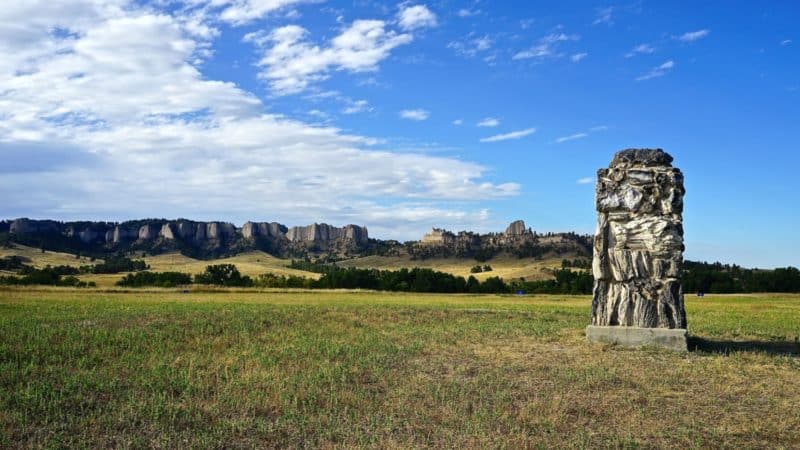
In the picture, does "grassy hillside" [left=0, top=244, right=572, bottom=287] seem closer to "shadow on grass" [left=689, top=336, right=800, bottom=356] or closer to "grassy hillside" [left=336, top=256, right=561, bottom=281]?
"grassy hillside" [left=336, top=256, right=561, bottom=281]

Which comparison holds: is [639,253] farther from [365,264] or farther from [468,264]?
[365,264]

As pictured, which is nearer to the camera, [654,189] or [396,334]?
[654,189]

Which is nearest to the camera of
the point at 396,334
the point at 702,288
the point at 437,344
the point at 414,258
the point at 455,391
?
→ the point at 455,391

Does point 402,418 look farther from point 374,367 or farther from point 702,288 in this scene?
point 702,288

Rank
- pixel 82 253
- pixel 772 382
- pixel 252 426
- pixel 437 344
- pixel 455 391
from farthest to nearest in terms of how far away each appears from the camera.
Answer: pixel 82 253, pixel 437 344, pixel 772 382, pixel 455 391, pixel 252 426

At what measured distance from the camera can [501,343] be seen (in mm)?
19562

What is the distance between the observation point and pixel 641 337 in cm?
1870

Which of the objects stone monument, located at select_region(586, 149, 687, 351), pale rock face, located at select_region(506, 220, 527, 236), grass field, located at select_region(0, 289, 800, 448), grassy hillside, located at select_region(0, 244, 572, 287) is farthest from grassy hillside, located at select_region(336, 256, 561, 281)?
grass field, located at select_region(0, 289, 800, 448)

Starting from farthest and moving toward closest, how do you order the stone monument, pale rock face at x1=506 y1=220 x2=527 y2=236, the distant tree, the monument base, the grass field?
pale rock face at x1=506 y1=220 x2=527 y2=236 → the distant tree → the stone monument → the monument base → the grass field

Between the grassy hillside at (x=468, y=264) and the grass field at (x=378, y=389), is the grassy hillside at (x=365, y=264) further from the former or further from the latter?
the grass field at (x=378, y=389)

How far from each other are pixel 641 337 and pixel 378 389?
31.6 feet

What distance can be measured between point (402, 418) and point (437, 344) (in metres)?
8.37

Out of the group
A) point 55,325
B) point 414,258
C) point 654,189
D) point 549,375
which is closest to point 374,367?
point 549,375

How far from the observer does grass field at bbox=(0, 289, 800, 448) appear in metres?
9.87
